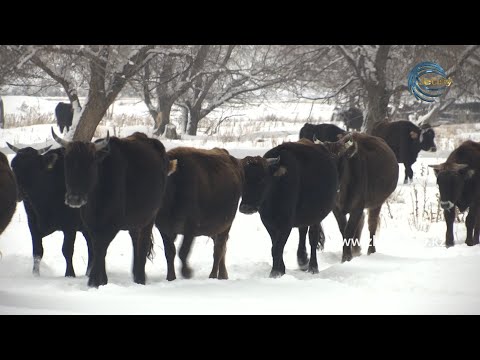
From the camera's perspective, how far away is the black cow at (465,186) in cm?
1052

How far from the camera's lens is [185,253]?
8.90 m

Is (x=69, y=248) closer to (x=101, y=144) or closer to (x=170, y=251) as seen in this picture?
(x=170, y=251)

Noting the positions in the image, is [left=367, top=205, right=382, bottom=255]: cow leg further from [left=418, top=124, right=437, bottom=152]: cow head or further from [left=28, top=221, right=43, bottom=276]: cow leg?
[left=28, top=221, right=43, bottom=276]: cow leg

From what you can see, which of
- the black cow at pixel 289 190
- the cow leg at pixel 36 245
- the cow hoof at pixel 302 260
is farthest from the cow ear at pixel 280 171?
the cow leg at pixel 36 245

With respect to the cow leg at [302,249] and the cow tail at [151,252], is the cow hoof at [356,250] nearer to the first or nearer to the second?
the cow leg at [302,249]

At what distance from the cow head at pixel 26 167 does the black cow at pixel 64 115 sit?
1515 mm

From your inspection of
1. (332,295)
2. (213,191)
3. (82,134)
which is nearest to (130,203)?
(213,191)

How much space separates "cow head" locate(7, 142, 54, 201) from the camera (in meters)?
8.73

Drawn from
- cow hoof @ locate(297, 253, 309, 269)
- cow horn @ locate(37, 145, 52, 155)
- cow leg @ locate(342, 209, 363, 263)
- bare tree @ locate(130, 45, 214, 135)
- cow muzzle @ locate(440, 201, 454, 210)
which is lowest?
cow hoof @ locate(297, 253, 309, 269)

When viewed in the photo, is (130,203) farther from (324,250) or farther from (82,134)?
(324,250)

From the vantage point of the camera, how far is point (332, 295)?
754cm

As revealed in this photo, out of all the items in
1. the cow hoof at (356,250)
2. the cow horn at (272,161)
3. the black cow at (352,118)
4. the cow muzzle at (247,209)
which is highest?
the black cow at (352,118)

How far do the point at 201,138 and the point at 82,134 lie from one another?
4.54ft

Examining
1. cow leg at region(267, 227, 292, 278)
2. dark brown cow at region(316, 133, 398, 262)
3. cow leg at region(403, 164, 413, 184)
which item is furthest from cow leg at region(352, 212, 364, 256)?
cow leg at region(403, 164, 413, 184)
